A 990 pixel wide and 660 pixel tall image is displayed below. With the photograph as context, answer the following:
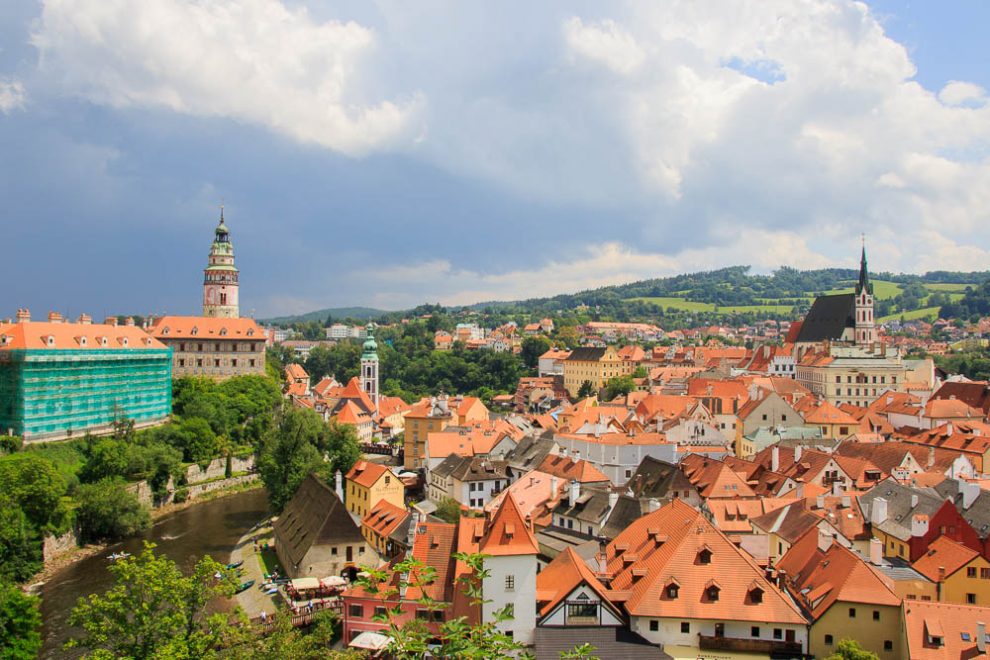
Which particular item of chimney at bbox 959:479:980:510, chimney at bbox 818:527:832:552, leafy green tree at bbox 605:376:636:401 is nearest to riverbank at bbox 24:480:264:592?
chimney at bbox 818:527:832:552

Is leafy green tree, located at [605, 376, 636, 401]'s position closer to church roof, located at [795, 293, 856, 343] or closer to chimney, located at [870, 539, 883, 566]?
church roof, located at [795, 293, 856, 343]

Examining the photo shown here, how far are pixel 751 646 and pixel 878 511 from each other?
1184 centimetres

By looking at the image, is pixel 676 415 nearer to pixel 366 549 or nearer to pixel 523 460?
pixel 523 460

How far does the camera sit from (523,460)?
4834 cm

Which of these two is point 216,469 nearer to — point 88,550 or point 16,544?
point 88,550

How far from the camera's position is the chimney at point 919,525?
28438 millimetres

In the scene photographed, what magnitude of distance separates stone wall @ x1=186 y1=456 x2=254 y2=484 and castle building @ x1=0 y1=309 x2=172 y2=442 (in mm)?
6138

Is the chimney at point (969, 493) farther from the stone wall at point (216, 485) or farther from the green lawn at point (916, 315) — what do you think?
the green lawn at point (916, 315)

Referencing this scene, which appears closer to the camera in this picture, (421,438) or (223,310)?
(421,438)

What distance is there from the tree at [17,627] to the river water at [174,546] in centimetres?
271

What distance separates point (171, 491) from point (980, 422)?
172 feet

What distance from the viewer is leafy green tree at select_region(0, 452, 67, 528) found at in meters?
36.1

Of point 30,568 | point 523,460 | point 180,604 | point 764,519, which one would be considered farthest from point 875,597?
point 30,568

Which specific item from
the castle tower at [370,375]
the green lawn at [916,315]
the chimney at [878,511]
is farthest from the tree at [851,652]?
the green lawn at [916,315]
